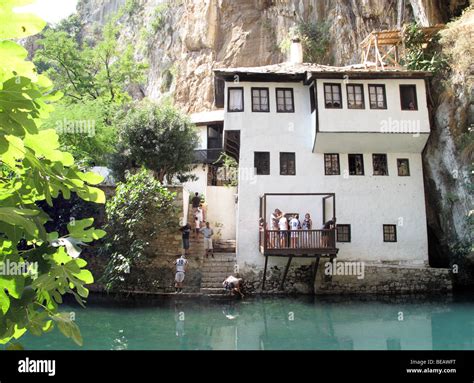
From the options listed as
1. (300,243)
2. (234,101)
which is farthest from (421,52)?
(300,243)

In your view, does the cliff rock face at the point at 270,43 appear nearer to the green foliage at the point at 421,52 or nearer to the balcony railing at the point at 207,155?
the green foliage at the point at 421,52

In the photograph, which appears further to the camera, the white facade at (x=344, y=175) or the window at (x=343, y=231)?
the window at (x=343, y=231)

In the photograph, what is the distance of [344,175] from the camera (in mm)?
20344

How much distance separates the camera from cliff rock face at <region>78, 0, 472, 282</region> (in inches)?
766

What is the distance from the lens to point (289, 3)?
3553cm

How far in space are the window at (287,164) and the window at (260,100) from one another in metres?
2.22

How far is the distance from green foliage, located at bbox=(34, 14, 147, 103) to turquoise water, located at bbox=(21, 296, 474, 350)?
56.8 feet

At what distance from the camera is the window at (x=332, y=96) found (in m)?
19.7

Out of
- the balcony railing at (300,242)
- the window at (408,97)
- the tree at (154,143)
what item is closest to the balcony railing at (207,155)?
the tree at (154,143)

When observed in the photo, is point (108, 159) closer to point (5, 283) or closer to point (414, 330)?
point (414, 330)

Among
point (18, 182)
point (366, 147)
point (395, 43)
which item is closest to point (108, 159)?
point (366, 147)

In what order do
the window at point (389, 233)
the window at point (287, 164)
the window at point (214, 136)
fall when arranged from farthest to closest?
the window at point (214, 136)
the window at point (287, 164)
the window at point (389, 233)

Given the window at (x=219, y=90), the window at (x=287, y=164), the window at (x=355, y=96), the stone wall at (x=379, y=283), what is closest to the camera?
the stone wall at (x=379, y=283)

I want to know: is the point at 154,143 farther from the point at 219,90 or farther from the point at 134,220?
the point at 134,220
